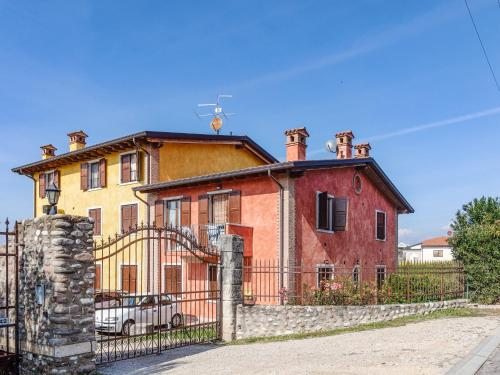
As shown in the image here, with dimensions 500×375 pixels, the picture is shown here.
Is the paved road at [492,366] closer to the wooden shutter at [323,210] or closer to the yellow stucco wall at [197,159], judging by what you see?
the wooden shutter at [323,210]

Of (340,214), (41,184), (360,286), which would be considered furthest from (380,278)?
(41,184)

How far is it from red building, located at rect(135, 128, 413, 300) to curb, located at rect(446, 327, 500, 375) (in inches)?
238

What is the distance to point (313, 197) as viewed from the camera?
19422 millimetres

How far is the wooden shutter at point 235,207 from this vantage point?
64.6ft

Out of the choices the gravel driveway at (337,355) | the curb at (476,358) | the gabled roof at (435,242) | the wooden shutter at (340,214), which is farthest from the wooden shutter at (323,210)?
the gabled roof at (435,242)

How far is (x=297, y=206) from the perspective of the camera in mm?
18641

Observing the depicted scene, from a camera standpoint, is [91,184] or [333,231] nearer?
[333,231]

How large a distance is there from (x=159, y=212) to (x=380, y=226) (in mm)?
10272

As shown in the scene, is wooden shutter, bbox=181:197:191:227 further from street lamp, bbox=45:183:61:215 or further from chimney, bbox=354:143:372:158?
street lamp, bbox=45:183:61:215

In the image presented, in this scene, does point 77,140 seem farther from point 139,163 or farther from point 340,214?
point 340,214

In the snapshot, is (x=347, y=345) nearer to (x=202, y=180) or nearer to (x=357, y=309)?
(x=357, y=309)

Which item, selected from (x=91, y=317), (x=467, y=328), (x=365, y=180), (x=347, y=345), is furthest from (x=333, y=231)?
(x=91, y=317)

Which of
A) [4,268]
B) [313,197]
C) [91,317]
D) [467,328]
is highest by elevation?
[313,197]

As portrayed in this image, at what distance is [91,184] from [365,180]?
1396 cm
